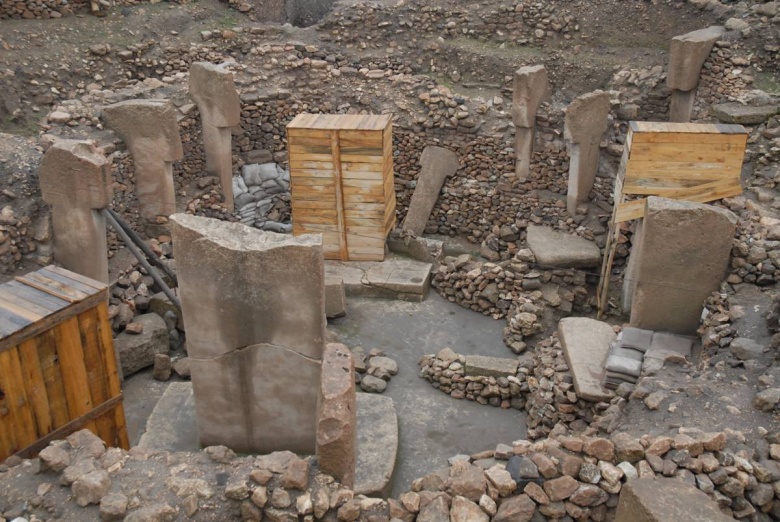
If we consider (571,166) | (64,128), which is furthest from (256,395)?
(571,166)

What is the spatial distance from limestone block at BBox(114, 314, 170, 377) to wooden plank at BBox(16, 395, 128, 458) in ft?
5.92

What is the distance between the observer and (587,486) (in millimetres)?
4320

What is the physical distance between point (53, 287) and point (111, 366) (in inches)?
31.2

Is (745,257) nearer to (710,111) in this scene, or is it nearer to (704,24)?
(710,111)

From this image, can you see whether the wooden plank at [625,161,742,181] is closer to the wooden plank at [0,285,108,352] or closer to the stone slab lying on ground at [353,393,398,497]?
the stone slab lying on ground at [353,393,398,497]

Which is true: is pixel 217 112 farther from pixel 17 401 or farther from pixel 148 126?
pixel 17 401

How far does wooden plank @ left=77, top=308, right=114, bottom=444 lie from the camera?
5.73 meters

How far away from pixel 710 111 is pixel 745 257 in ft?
14.3

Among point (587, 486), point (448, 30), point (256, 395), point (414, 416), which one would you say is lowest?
point (414, 416)

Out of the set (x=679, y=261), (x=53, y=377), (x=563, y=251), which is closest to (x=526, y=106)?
(x=563, y=251)

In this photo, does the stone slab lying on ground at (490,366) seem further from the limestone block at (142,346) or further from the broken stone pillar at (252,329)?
the limestone block at (142,346)

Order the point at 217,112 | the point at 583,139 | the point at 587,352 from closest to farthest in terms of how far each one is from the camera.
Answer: the point at 587,352 < the point at 583,139 < the point at 217,112

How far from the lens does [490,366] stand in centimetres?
795

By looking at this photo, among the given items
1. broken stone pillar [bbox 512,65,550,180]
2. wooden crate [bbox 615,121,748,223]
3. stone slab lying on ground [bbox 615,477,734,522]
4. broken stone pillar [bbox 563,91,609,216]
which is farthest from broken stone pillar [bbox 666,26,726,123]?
stone slab lying on ground [bbox 615,477,734,522]
